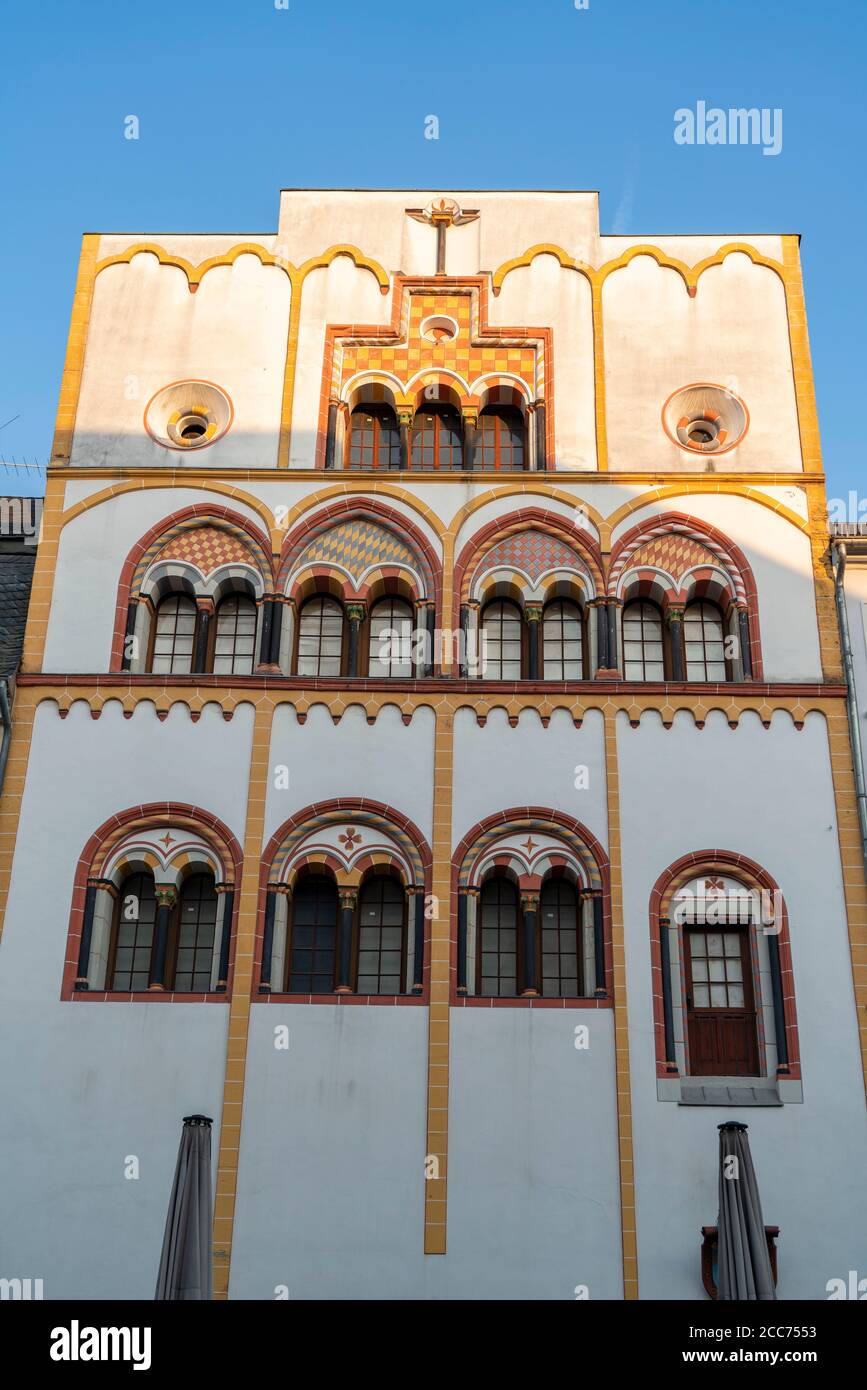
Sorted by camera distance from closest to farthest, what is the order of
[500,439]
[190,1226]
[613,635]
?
Result: [190,1226]
[613,635]
[500,439]

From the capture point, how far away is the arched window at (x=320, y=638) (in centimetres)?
2503

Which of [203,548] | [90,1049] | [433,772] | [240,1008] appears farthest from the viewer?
[203,548]

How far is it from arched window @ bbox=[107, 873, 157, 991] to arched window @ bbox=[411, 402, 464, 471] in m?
8.17

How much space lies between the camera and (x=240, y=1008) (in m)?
22.0

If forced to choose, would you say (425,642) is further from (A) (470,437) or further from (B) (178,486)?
(B) (178,486)

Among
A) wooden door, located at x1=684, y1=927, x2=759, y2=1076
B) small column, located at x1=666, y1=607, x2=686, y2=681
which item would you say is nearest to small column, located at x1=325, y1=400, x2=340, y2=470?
small column, located at x1=666, y1=607, x2=686, y2=681

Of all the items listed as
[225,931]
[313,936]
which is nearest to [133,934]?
[225,931]

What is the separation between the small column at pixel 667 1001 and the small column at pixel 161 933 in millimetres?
6853

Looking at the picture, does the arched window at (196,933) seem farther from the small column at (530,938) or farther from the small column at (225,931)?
the small column at (530,938)

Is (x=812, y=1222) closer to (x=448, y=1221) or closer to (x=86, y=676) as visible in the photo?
(x=448, y=1221)

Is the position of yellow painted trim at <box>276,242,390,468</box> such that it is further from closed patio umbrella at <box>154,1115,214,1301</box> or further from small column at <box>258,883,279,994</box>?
closed patio umbrella at <box>154,1115,214,1301</box>

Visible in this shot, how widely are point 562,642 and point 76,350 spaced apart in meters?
9.58

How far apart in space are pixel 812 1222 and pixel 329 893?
7.89 metres

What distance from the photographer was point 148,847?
23.2 meters
